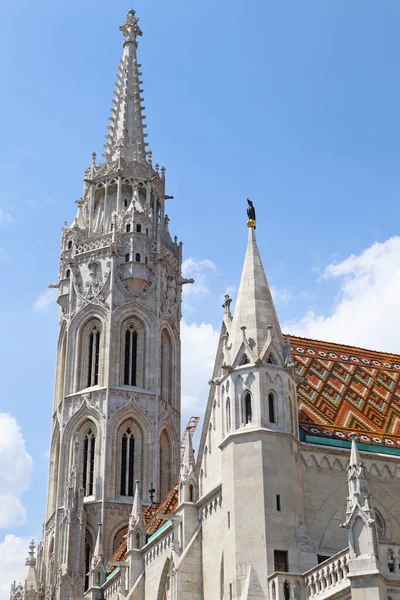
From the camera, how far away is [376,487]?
93.5 ft

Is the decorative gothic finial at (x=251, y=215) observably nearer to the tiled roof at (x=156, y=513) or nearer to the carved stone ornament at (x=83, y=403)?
the tiled roof at (x=156, y=513)

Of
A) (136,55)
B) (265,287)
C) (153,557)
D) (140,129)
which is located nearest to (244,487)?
(265,287)

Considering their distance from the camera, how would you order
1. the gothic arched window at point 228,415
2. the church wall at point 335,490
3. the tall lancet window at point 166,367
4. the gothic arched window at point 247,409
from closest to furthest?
the church wall at point 335,490 < the gothic arched window at point 247,409 < the gothic arched window at point 228,415 < the tall lancet window at point 166,367

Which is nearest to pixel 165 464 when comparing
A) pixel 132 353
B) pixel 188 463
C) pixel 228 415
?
pixel 132 353

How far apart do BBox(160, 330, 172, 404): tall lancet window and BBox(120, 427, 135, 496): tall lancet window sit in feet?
9.82

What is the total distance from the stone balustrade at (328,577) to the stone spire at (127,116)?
3606 centimetres

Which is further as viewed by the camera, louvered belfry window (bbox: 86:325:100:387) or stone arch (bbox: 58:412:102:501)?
louvered belfry window (bbox: 86:325:100:387)

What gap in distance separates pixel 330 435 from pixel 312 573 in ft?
16.2

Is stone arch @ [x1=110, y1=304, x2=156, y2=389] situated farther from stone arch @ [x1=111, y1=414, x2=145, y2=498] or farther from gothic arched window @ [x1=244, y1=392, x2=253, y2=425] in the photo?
gothic arched window @ [x1=244, y1=392, x2=253, y2=425]

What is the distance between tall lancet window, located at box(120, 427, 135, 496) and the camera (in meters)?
49.3

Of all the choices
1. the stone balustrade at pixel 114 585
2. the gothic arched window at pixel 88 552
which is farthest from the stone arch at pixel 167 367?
the stone balustrade at pixel 114 585

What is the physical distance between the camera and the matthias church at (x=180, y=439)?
87.4 ft

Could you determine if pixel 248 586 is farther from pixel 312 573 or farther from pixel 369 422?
pixel 369 422

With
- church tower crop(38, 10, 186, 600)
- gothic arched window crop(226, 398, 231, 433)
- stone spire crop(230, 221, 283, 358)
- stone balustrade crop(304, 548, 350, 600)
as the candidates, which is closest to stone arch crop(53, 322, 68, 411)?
church tower crop(38, 10, 186, 600)
